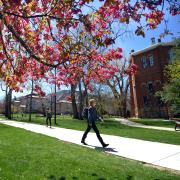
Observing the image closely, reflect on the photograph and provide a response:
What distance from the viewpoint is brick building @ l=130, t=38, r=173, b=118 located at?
149ft

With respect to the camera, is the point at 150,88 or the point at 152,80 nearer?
the point at 152,80

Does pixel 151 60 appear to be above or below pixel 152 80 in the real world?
above

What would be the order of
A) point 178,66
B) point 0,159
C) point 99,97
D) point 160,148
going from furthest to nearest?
1. point 99,97
2. point 178,66
3. point 160,148
4. point 0,159

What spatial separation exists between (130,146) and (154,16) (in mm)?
5494

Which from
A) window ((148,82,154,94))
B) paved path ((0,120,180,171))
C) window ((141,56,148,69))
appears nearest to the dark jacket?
paved path ((0,120,180,171))

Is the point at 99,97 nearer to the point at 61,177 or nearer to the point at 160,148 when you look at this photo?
the point at 160,148

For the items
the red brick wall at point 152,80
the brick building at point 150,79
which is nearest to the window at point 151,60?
the brick building at point 150,79

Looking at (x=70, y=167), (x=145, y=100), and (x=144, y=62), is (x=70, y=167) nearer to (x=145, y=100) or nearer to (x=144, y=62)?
(x=145, y=100)

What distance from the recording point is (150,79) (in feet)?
154

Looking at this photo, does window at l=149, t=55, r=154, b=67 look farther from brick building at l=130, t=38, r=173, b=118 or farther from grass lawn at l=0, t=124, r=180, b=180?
grass lawn at l=0, t=124, r=180, b=180

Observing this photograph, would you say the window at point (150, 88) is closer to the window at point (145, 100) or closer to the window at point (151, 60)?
the window at point (145, 100)

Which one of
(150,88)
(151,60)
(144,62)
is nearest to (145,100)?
(150,88)

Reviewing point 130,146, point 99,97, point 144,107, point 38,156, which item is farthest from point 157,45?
point 38,156

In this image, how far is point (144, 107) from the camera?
1873 inches
